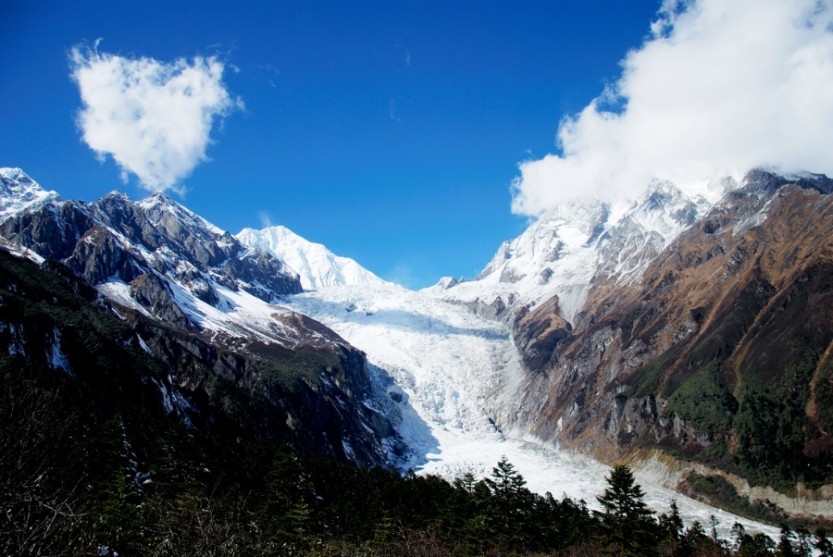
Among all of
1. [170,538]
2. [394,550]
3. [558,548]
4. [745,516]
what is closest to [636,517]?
[558,548]

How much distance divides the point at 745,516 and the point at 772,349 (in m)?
59.3

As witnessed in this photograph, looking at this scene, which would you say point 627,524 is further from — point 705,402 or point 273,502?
point 705,402

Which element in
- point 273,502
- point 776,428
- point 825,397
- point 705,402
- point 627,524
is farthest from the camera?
point 705,402

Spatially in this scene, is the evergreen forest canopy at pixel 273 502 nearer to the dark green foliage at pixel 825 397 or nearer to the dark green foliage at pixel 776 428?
the dark green foliage at pixel 776 428

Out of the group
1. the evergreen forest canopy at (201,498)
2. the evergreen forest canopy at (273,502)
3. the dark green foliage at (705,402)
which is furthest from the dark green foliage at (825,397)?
the evergreen forest canopy at (273,502)

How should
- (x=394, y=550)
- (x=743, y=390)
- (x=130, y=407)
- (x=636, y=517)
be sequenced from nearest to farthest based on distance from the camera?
(x=394, y=550), (x=636, y=517), (x=130, y=407), (x=743, y=390)

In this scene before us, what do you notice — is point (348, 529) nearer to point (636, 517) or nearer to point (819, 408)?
point (636, 517)

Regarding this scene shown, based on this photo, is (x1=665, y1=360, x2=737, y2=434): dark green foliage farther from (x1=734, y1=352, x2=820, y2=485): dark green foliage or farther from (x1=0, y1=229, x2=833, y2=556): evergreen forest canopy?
(x1=0, y1=229, x2=833, y2=556): evergreen forest canopy

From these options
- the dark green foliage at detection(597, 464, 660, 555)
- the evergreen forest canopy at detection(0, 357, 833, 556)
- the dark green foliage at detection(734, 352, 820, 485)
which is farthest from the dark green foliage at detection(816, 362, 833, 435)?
the dark green foliage at detection(597, 464, 660, 555)

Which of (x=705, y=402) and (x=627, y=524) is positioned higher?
(x=705, y=402)

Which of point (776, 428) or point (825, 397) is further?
point (776, 428)

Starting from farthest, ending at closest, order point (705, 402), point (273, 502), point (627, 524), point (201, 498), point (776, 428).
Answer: point (705, 402) → point (776, 428) → point (627, 524) → point (273, 502) → point (201, 498)

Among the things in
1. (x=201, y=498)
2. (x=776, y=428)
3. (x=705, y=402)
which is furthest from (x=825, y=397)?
(x=201, y=498)

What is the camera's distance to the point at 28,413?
18.3m
